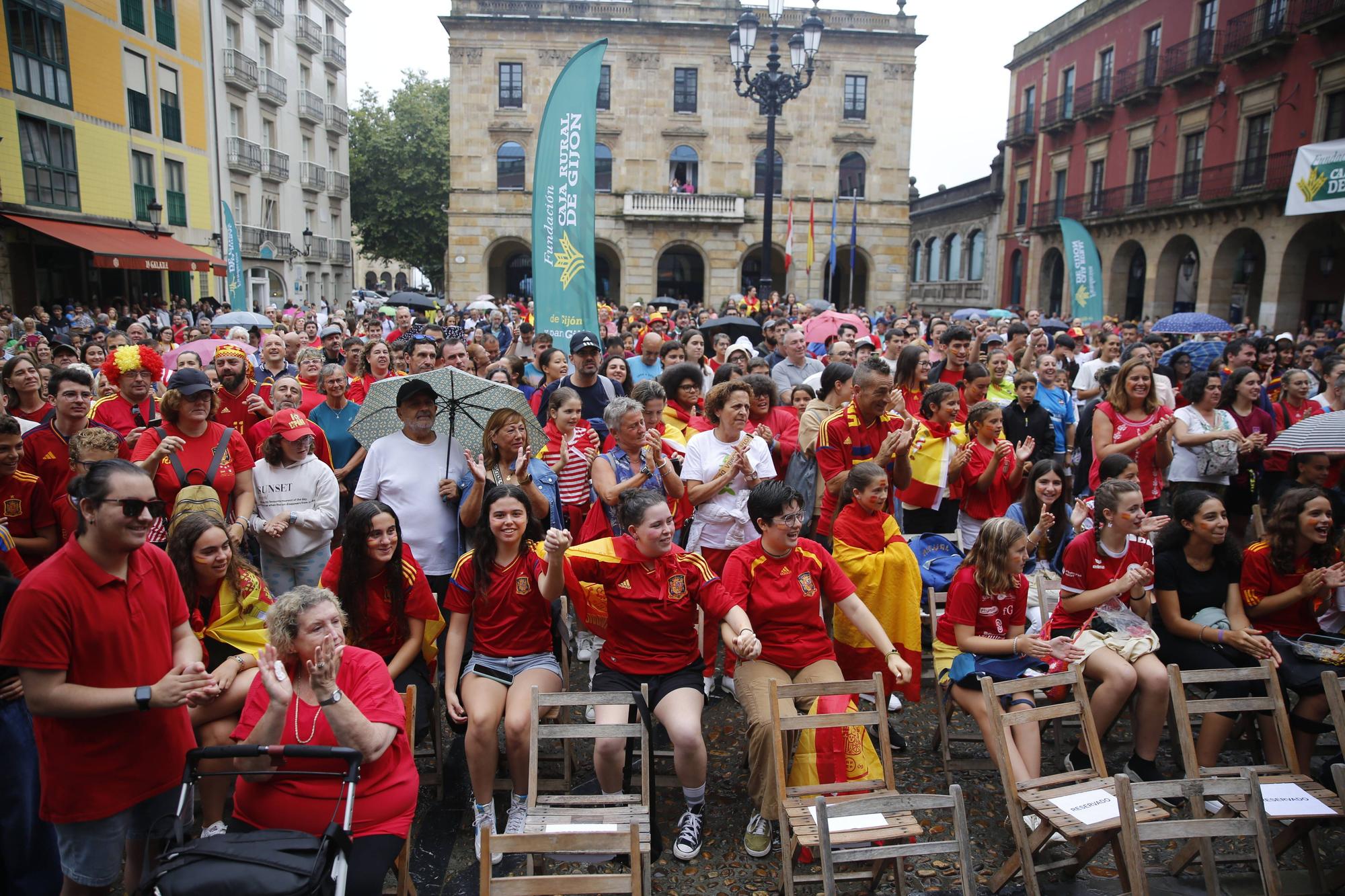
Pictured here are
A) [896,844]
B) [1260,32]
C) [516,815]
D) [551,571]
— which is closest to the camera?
[896,844]

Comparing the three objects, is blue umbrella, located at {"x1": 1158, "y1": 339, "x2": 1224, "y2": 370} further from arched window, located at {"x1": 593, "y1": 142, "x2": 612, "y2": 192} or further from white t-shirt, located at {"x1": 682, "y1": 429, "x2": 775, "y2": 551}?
arched window, located at {"x1": 593, "y1": 142, "x2": 612, "y2": 192}

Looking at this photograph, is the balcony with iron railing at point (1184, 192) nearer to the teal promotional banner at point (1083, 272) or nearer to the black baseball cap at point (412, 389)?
the teal promotional banner at point (1083, 272)

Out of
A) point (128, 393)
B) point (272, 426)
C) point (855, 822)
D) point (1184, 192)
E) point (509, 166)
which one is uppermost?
point (509, 166)

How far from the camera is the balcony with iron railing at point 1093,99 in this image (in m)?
28.6

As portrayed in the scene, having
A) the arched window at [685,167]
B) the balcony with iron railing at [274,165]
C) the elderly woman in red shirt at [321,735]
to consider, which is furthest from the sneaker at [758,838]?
the arched window at [685,167]

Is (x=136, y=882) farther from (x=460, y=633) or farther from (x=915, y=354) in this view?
(x=915, y=354)

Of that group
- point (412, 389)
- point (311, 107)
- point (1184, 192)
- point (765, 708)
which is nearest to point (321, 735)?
point (765, 708)

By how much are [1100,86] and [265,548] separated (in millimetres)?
32476

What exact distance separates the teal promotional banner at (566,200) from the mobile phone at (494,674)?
14.9 feet

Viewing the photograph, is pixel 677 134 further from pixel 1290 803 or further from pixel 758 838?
pixel 1290 803

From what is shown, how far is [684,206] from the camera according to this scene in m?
35.4

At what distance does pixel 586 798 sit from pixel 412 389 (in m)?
2.62

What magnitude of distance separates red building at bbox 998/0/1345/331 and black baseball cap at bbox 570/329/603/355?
65.4 feet

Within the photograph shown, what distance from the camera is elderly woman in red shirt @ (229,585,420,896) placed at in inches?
119
